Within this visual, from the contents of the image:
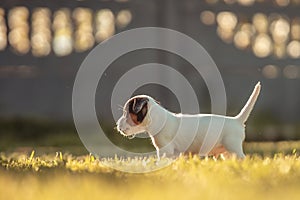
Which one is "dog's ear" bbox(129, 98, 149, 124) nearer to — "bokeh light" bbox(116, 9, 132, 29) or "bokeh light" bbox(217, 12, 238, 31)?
"bokeh light" bbox(116, 9, 132, 29)

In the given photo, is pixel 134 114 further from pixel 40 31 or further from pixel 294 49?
pixel 294 49

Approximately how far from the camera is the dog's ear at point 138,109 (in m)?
5.46

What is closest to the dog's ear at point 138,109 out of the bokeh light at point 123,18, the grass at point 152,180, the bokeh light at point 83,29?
the grass at point 152,180

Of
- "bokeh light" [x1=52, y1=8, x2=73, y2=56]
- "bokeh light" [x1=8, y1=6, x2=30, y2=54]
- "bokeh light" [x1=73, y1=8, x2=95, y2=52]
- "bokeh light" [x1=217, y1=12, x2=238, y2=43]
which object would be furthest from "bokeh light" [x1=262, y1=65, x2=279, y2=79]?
"bokeh light" [x1=8, y1=6, x2=30, y2=54]

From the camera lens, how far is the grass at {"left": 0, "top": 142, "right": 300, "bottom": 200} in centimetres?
332

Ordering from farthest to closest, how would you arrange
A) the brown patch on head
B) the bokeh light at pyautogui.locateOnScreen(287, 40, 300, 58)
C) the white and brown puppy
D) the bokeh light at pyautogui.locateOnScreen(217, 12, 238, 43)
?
the bokeh light at pyautogui.locateOnScreen(287, 40, 300, 58)
the bokeh light at pyautogui.locateOnScreen(217, 12, 238, 43)
the white and brown puppy
the brown patch on head

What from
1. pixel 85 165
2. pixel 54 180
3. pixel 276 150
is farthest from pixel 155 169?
pixel 276 150

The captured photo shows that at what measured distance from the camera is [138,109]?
5.50 meters

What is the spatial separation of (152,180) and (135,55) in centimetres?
623

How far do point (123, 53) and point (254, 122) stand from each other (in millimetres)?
1838

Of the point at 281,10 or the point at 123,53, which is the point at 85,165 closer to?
the point at 123,53

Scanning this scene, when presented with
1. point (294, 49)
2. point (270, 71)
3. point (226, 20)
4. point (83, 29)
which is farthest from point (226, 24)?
point (83, 29)

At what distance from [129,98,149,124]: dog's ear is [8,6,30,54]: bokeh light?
4590 mm

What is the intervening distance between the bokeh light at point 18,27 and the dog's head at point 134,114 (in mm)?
4575
